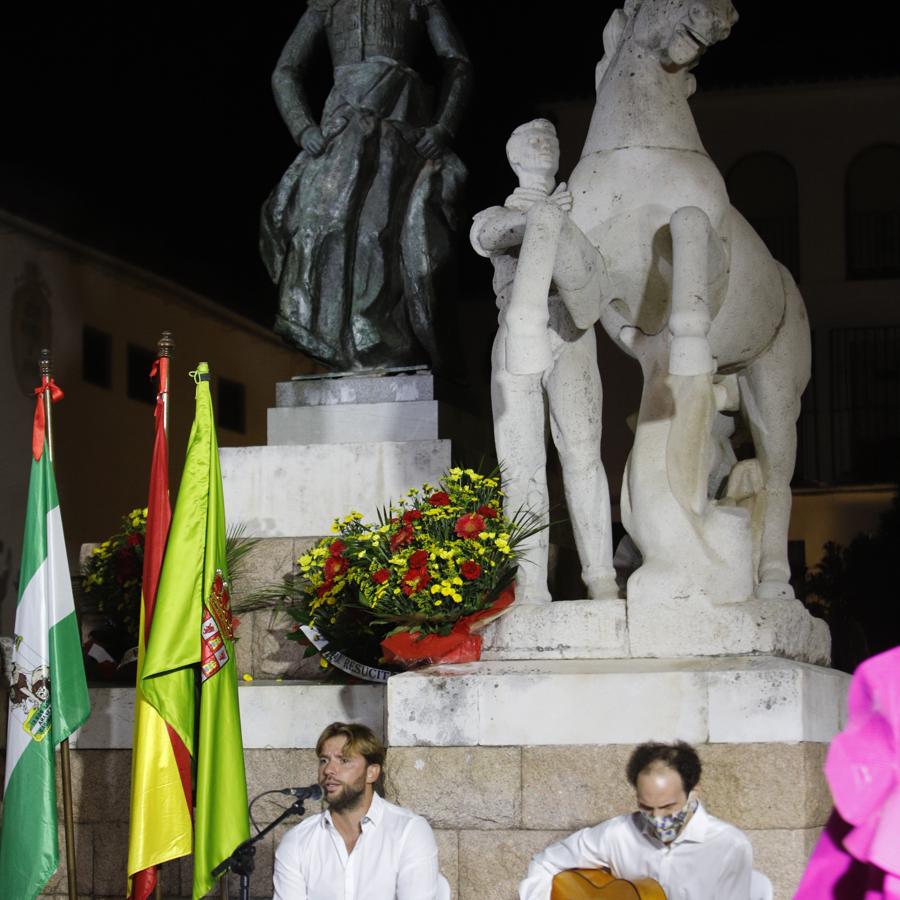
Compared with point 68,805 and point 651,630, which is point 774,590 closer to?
point 651,630

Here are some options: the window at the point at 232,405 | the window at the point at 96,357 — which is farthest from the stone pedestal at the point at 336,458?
the window at the point at 232,405

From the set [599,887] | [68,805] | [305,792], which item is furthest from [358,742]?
[68,805]

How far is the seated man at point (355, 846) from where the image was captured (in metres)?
5.56

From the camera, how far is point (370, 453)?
8664 millimetres

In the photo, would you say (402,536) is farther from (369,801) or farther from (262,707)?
(369,801)

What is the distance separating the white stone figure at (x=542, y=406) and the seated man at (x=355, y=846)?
1506 millimetres

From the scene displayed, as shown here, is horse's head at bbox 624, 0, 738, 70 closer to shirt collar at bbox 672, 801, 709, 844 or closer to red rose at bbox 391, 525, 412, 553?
red rose at bbox 391, 525, 412, 553

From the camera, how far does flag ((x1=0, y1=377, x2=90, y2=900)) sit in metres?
6.81

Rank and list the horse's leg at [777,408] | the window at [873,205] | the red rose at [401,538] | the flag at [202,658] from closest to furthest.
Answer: the flag at [202,658]
the red rose at [401,538]
the horse's leg at [777,408]
the window at [873,205]

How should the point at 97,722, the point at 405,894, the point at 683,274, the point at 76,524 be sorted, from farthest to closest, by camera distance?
the point at 76,524
the point at 97,722
the point at 683,274
the point at 405,894

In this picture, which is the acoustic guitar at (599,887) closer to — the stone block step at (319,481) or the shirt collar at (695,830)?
the shirt collar at (695,830)

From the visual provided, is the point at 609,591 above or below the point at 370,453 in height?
below

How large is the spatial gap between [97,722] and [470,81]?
12.6 ft

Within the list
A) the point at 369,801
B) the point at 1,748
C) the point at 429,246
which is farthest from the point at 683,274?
the point at 1,748
